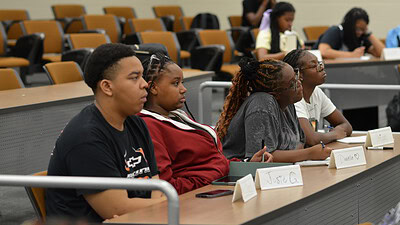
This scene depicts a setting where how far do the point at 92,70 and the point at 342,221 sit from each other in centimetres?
98

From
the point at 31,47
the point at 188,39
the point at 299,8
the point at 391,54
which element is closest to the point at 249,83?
the point at 391,54

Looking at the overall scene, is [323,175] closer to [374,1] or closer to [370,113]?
[370,113]

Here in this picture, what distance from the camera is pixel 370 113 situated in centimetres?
609

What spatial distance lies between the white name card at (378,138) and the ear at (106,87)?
4.37 ft

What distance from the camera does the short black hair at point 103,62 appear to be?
6.91ft

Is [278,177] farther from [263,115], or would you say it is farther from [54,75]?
[54,75]

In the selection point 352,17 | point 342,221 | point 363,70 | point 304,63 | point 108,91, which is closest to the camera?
point 108,91

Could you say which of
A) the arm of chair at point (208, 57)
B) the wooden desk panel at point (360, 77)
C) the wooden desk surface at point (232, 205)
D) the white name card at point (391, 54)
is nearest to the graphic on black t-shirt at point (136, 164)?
the wooden desk surface at point (232, 205)

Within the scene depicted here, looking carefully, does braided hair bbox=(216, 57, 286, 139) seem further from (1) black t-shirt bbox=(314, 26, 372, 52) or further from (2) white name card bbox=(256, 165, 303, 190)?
(1) black t-shirt bbox=(314, 26, 372, 52)

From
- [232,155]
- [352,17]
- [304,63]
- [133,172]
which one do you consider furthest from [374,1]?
[133,172]

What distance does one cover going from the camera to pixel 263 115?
9.20 feet

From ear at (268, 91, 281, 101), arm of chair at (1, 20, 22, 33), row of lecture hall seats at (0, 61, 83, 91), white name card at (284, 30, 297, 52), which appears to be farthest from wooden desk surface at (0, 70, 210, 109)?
arm of chair at (1, 20, 22, 33)

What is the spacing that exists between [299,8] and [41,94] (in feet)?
21.4

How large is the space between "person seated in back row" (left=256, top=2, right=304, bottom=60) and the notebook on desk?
147 inches
